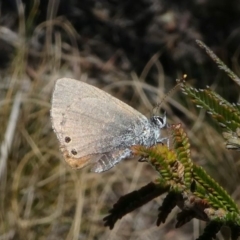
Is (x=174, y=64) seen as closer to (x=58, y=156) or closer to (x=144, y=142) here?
(x=58, y=156)

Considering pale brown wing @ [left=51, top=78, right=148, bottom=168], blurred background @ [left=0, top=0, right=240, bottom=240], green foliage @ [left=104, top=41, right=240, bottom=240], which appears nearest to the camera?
green foliage @ [left=104, top=41, right=240, bottom=240]

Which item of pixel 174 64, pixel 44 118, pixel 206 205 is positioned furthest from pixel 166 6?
pixel 206 205

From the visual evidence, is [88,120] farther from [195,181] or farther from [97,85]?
[97,85]

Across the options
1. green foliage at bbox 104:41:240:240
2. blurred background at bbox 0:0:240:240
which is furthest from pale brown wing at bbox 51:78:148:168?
blurred background at bbox 0:0:240:240

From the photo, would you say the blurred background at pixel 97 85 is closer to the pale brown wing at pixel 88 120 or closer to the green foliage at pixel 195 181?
the pale brown wing at pixel 88 120

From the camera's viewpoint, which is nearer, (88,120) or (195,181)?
(195,181)

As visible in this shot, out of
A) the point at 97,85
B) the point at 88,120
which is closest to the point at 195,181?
the point at 88,120

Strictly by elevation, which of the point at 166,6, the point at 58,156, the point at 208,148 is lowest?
the point at 58,156

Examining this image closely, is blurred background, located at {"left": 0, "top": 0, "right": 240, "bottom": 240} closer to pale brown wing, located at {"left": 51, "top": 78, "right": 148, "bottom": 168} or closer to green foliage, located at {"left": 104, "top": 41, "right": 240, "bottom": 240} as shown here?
pale brown wing, located at {"left": 51, "top": 78, "right": 148, "bottom": 168}

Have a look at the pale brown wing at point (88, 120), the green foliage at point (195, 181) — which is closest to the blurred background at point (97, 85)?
the pale brown wing at point (88, 120)
